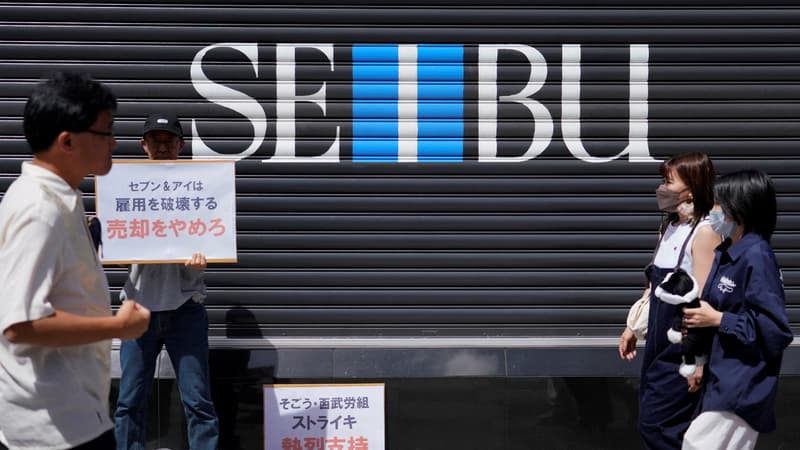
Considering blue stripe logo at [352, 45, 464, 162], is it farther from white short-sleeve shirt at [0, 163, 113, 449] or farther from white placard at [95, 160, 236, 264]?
white short-sleeve shirt at [0, 163, 113, 449]

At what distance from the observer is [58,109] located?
8.93 ft

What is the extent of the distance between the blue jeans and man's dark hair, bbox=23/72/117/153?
102 inches

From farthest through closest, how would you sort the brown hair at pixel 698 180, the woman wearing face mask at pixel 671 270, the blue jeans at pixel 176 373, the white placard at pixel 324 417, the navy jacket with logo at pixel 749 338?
1. the white placard at pixel 324 417
2. the blue jeans at pixel 176 373
3. the brown hair at pixel 698 180
4. the woman wearing face mask at pixel 671 270
5. the navy jacket with logo at pixel 749 338

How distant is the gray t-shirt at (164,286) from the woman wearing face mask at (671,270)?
8.58ft

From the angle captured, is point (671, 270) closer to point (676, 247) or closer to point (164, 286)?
point (676, 247)

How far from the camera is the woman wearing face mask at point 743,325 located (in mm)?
3748

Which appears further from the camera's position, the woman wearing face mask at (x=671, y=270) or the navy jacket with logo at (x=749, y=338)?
the woman wearing face mask at (x=671, y=270)

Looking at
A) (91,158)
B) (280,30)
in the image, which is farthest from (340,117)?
(91,158)

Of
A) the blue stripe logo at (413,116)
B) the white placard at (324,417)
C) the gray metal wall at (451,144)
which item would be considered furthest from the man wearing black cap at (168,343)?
the blue stripe logo at (413,116)

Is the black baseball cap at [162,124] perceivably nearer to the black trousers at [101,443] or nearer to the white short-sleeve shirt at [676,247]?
the black trousers at [101,443]

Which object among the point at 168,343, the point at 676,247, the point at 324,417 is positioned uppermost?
the point at 676,247

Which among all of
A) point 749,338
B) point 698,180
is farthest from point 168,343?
point 749,338

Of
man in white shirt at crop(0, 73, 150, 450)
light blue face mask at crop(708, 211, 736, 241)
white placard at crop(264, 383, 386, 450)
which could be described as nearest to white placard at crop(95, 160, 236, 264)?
white placard at crop(264, 383, 386, 450)

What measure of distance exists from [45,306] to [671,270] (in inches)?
118
